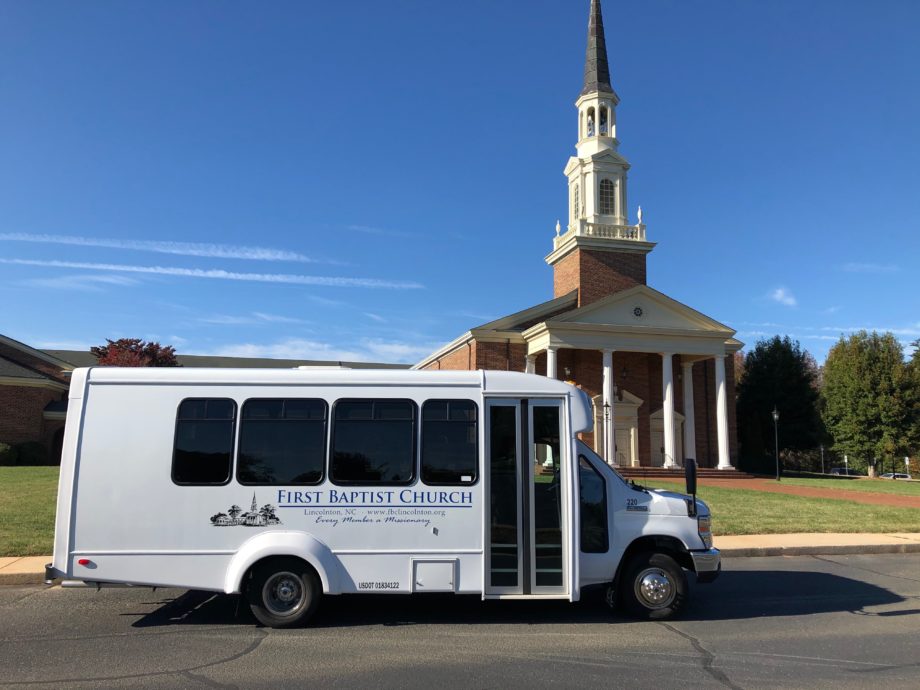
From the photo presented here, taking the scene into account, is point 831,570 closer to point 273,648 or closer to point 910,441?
point 273,648

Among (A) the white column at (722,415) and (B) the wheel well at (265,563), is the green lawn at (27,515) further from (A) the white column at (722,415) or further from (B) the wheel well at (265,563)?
(A) the white column at (722,415)

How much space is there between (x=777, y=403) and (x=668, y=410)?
52.4 feet

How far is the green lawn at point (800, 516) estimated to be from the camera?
14477 millimetres

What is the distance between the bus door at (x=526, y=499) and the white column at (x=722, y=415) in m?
32.8

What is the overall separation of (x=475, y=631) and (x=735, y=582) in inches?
176

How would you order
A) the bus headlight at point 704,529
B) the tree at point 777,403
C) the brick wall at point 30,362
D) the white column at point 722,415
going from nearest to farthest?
the bus headlight at point 704,529, the white column at point 722,415, the brick wall at point 30,362, the tree at point 777,403

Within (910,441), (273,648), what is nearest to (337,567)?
(273,648)

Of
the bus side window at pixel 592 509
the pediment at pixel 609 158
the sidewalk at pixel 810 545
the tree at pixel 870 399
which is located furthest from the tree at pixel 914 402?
the bus side window at pixel 592 509

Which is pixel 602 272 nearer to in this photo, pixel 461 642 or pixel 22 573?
pixel 22 573

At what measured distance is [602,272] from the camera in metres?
40.6

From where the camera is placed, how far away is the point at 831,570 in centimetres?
1078

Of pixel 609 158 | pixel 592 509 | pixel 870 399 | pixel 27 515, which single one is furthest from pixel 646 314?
pixel 592 509

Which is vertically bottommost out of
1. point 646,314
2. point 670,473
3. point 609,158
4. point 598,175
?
point 670,473

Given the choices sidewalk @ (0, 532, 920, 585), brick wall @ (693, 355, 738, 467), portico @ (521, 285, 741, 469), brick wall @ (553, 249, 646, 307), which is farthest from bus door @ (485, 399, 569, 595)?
brick wall @ (693, 355, 738, 467)
